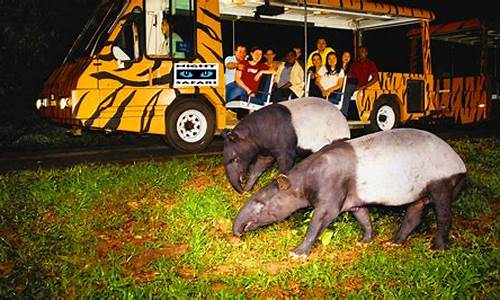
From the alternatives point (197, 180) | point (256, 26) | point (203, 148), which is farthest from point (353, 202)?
point (256, 26)

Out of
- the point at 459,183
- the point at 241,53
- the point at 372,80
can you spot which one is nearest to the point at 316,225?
the point at 459,183

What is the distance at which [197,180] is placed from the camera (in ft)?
24.1

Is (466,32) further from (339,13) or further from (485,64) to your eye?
(339,13)

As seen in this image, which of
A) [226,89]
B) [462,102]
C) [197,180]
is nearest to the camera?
[197,180]

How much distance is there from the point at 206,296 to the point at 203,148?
6259 mm

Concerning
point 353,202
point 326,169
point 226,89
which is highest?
point 226,89

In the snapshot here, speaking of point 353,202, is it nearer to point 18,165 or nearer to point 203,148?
point 203,148

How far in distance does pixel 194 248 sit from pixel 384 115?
8686 millimetres

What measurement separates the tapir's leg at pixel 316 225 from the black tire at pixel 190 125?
5274 mm

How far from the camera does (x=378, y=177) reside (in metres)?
4.80

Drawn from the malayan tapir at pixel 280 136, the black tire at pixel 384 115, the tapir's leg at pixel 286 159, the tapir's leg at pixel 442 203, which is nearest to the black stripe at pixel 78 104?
the malayan tapir at pixel 280 136

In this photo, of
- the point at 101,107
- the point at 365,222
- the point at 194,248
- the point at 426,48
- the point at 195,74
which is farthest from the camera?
the point at 426,48

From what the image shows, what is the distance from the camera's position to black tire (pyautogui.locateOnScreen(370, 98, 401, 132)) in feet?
40.8

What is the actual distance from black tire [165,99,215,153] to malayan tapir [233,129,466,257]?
16.3ft
